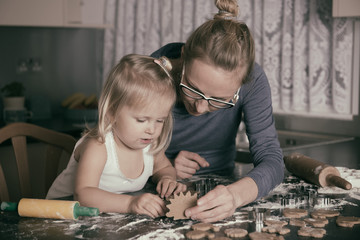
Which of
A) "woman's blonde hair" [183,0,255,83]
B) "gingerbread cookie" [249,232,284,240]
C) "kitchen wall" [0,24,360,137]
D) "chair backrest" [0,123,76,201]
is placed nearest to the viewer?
"gingerbread cookie" [249,232,284,240]

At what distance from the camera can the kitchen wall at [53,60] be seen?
349cm

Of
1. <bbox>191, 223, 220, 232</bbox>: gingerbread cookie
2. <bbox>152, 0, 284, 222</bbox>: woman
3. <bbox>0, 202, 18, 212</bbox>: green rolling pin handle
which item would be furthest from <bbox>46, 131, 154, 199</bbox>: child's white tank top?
<bbox>191, 223, 220, 232</bbox>: gingerbread cookie

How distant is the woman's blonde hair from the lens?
1.48 meters

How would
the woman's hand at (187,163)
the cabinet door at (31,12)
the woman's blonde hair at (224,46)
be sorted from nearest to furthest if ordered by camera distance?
the woman's blonde hair at (224,46)
the woman's hand at (187,163)
the cabinet door at (31,12)

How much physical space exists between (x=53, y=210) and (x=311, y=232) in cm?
67

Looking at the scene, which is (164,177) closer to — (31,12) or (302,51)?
(302,51)

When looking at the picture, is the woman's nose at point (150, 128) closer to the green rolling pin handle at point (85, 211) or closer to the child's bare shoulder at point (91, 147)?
the child's bare shoulder at point (91, 147)

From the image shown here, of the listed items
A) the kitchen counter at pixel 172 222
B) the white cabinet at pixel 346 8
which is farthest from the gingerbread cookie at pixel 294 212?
the white cabinet at pixel 346 8

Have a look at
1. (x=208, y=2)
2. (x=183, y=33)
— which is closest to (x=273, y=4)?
(x=208, y=2)

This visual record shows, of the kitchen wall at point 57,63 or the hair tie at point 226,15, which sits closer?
the hair tie at point 226,15

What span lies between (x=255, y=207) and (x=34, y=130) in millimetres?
1049

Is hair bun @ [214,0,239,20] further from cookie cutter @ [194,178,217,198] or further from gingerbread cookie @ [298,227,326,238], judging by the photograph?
gingerbread cookie @ [298,227,326,238]

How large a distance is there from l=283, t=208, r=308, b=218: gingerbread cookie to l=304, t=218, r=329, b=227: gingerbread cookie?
1.4 inches

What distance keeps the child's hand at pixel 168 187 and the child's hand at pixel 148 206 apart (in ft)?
0.52
